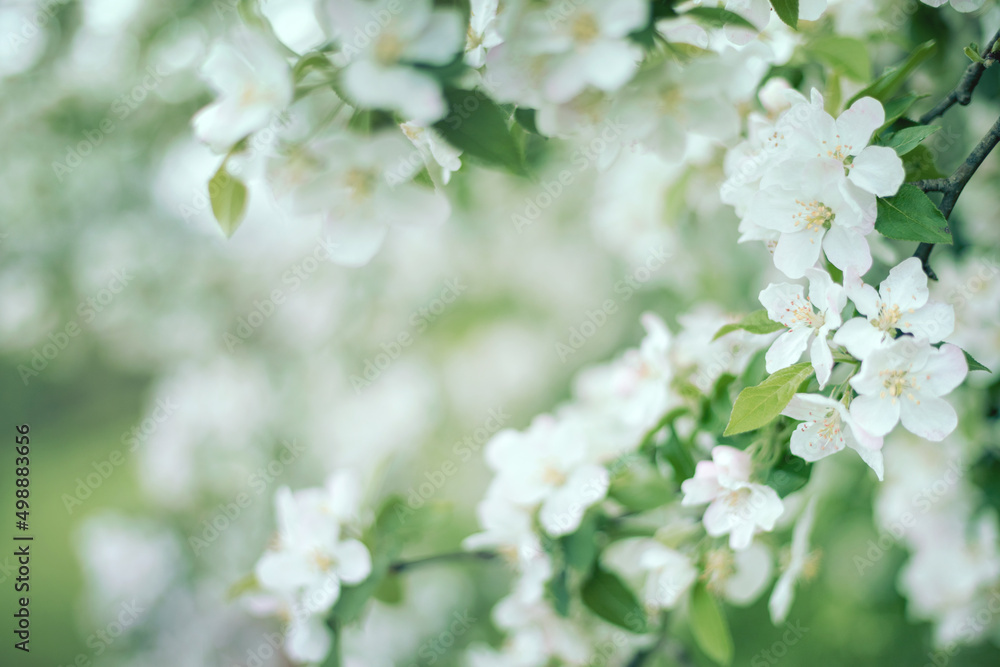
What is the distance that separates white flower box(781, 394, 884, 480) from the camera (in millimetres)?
618

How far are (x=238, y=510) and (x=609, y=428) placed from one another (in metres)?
2.03

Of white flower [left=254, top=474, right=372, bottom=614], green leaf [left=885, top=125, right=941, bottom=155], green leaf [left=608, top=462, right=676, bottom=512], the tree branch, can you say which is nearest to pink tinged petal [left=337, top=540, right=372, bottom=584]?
white flower [left=254, top=474, right=372, bottom=614]

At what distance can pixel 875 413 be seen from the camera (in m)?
0.62

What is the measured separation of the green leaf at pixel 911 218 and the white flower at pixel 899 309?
33 millimetres

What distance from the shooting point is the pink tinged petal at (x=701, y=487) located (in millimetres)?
746

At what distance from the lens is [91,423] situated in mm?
6121

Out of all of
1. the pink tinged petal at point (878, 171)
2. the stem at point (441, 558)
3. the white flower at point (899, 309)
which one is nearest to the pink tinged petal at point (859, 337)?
the white flower at point (899, 309)

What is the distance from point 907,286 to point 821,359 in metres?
0.12

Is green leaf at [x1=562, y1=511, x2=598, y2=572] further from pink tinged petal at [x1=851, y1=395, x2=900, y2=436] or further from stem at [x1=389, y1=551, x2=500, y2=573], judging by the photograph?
pink tinged petal at [x1=851, y1=395, x2=900, y2=436]

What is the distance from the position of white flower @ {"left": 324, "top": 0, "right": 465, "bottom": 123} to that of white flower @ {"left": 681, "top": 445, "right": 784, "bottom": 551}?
469 millimetres

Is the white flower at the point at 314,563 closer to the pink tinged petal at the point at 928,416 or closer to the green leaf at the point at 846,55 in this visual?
the pink tinged petal at the point at 928,416

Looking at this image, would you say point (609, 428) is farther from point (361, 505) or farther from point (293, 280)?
point (293, 280)

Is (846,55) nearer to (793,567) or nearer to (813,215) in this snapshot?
(813,215)

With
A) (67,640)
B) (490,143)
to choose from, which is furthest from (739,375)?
(67,640)
